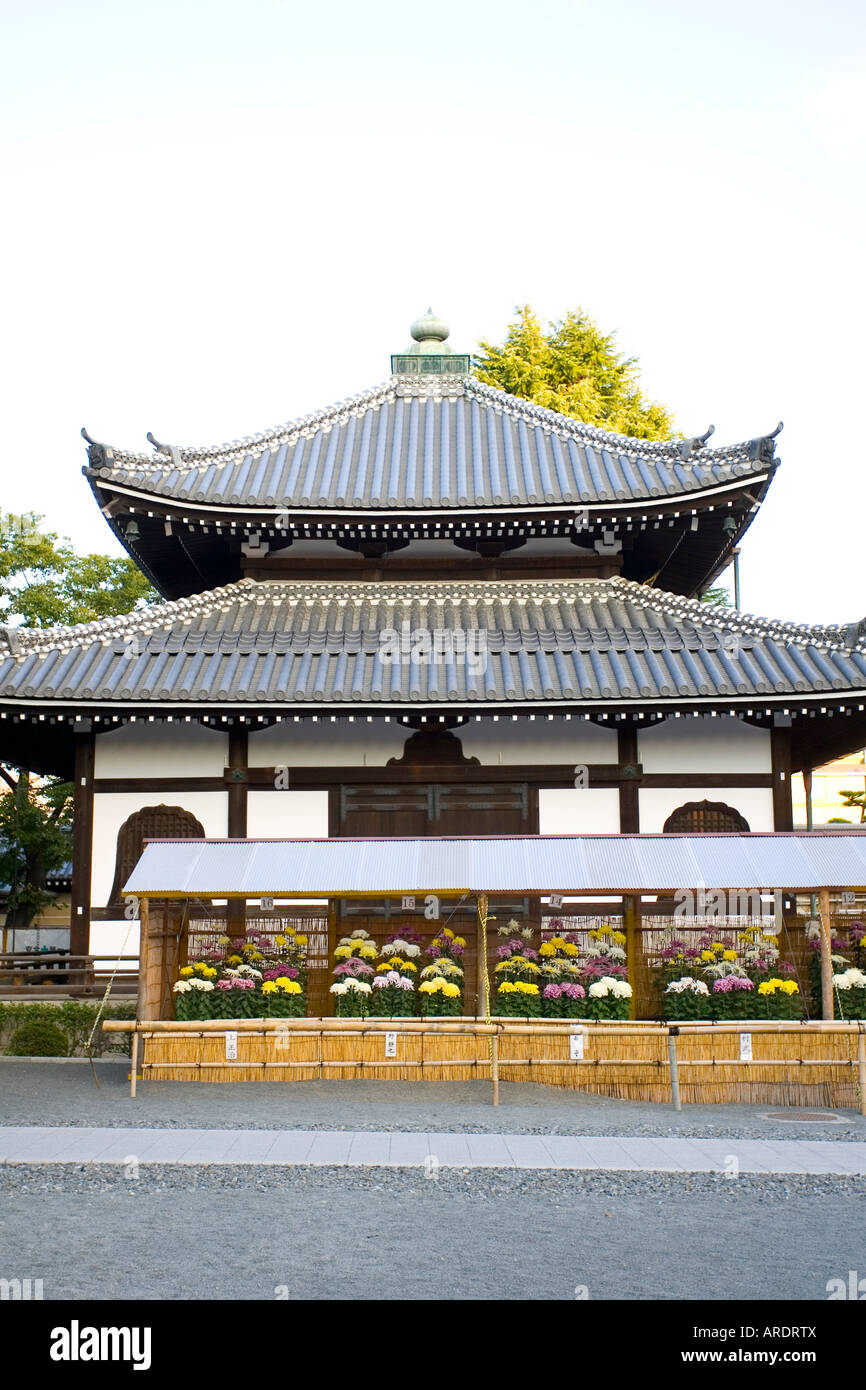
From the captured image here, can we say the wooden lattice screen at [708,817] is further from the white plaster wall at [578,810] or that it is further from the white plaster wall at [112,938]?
the white plaster wall at [112,938]

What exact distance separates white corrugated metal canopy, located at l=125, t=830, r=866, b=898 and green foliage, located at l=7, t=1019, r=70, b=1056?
11.4 ft

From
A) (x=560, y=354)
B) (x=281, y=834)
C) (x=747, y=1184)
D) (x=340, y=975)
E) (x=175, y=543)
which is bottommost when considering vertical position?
(x=747, y=1184)

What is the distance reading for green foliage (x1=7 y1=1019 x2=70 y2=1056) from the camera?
55.7 ft

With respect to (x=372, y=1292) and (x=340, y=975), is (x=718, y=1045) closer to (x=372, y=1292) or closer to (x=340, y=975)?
(x=340, y=975)

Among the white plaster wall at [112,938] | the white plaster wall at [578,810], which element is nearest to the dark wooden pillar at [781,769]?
the white plaster wall at [578,810]

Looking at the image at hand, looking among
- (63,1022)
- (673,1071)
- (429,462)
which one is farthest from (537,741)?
(63,1022)

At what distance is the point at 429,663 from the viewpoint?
19.4 m

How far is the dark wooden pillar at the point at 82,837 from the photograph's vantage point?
62.0 feet

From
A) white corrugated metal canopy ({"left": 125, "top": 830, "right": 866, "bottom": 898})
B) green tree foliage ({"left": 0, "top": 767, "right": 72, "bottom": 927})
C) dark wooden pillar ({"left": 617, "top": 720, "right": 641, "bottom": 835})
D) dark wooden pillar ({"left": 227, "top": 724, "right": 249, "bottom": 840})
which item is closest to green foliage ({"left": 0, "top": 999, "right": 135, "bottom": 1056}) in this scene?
white corrugated metal canopy ({"left": 125, "top": 830, "right": 866, "bottom": 898})

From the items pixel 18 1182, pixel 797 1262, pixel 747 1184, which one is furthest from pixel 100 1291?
pixel 747 1184

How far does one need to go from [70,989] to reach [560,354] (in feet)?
89.0

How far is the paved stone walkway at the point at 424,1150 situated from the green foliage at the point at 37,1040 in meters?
5.63

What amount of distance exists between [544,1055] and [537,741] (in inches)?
262

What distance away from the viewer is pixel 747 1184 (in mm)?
9617
